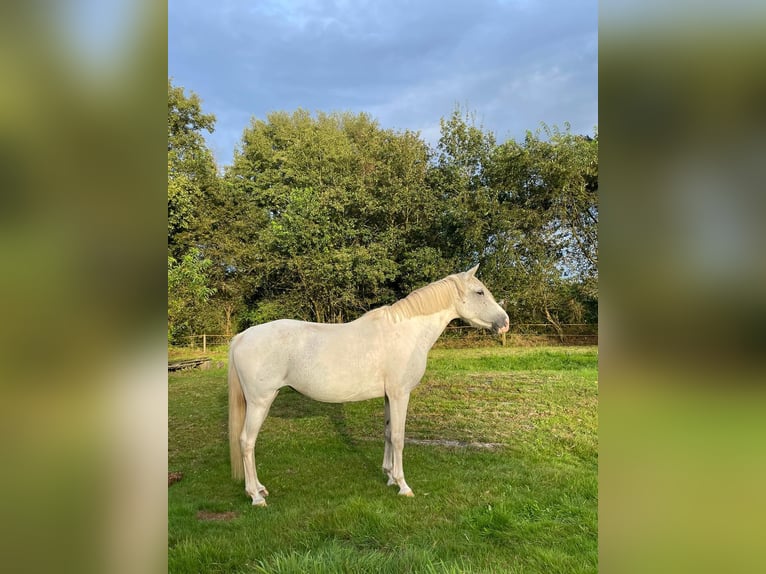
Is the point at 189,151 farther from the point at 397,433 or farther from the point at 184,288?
the point at 397,433

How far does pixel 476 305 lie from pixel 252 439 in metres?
2.67

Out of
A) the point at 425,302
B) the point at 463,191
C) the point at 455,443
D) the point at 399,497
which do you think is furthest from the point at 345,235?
the point at 399,497

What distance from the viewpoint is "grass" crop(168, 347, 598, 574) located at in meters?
2.73

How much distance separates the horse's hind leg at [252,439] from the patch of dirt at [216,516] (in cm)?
34

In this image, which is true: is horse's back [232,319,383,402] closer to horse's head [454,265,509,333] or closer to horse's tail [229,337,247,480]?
horse's tail [229,337,247,480]

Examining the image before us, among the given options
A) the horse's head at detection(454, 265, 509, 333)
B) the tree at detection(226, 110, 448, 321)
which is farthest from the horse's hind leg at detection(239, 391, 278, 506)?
the tree at detection(226, 110, 448, 321)

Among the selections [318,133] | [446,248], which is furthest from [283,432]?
[318,133]

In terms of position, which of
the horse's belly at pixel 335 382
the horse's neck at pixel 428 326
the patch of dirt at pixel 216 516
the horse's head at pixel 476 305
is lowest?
the patch of dirt at pixel 216 516

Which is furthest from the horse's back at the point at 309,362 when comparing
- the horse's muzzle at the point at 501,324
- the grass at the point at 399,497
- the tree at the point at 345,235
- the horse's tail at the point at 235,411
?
the tree at the point at 345,235

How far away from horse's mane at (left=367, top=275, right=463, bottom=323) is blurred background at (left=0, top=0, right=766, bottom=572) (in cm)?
379

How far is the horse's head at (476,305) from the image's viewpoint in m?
4.64
